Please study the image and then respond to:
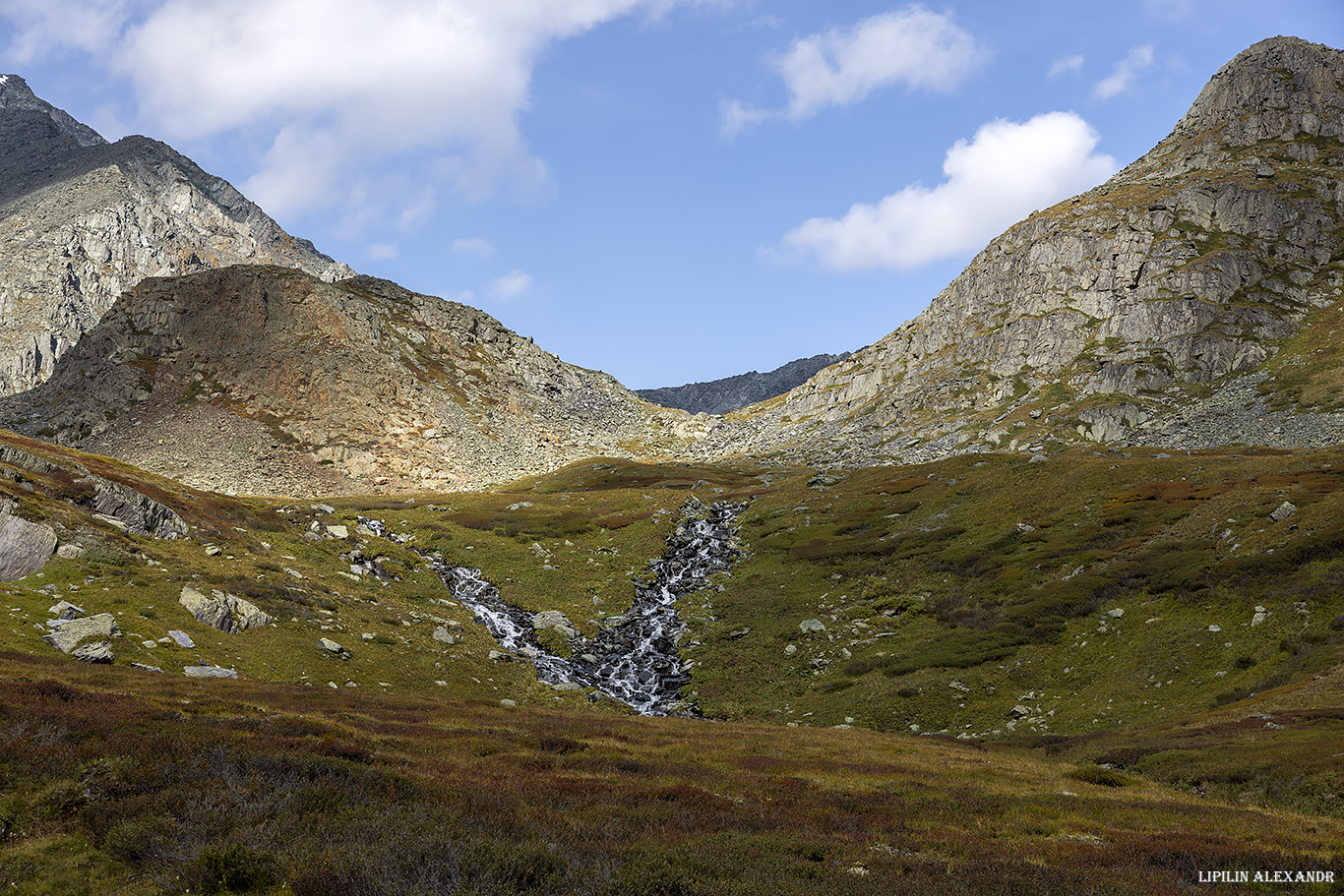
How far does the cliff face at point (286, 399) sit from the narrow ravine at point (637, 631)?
230 ft

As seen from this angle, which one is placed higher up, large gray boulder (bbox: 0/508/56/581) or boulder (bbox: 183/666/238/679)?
large gray boulder (bbox: 0/508/56/581)

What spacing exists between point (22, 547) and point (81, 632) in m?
8.00

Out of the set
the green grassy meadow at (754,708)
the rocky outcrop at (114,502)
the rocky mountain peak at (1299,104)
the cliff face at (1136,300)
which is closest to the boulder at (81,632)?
the green grassy meadow at (754,708)

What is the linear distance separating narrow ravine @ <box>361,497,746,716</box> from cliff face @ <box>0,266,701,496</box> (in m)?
70.2

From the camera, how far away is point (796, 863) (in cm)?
1236

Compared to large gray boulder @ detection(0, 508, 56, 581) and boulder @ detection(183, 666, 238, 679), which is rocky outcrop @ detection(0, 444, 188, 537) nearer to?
large gray boulder @ detection(0, 508, 56, 581)

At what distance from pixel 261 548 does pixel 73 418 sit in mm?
105446

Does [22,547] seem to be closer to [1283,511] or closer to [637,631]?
[637,631]

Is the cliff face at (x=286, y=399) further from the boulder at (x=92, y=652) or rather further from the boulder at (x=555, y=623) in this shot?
the boulder at (x=92, y=652)

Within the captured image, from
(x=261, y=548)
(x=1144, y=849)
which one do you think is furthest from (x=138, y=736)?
(x=261, y=548)

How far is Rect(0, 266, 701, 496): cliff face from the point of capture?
12356cm

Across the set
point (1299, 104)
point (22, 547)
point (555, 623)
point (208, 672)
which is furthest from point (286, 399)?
point (1299, 104)

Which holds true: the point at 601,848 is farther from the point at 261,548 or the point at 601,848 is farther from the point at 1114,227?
A: the point at 1114,227

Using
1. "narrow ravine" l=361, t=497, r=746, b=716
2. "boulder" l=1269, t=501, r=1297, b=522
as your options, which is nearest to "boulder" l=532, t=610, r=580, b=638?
"narrow ravine" l=361, t=497, r=746, b=716
